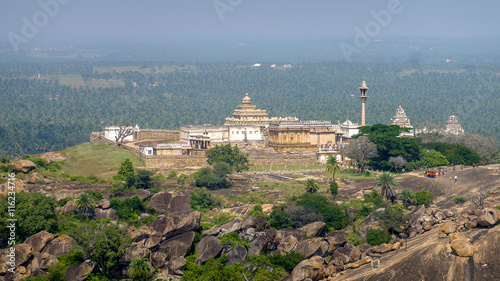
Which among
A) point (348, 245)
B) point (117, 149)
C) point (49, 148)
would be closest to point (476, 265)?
point (348, 245)

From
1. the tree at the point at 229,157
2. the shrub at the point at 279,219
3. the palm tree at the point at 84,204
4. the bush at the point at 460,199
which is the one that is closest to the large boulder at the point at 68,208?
the palm tree at the point at 84,204

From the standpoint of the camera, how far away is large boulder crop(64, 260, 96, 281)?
46.6 meters

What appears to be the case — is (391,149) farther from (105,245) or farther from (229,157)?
(105,245)

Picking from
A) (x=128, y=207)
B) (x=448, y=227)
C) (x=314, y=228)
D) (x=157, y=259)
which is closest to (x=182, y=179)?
(x=128, y=207)

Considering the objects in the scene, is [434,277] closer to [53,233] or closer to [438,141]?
[53,233]

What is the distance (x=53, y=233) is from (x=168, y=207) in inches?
427

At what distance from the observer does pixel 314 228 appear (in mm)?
54344

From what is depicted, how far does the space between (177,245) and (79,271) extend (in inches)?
260

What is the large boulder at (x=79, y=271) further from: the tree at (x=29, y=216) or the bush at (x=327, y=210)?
the bush at (x=327, y=210)

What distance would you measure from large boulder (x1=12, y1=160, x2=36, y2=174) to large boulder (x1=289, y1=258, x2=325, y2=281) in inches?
1307

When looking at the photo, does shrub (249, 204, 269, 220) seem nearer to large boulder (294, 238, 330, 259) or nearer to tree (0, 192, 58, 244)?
large boulder (294, 238, 330, 259)

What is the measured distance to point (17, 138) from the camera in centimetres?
15212

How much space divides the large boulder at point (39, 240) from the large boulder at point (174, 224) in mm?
6754

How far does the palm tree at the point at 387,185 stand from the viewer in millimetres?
64938
